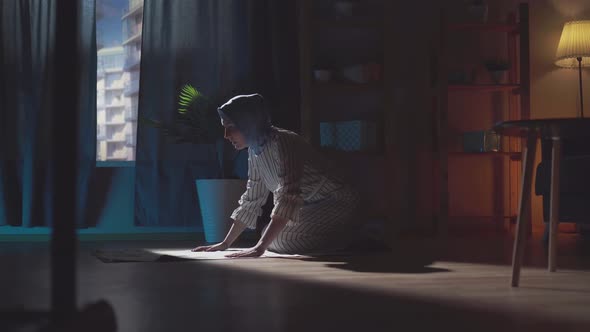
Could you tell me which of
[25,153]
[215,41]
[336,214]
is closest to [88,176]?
[25,153]

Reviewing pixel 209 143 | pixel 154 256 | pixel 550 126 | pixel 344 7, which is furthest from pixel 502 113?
pixel 550 126

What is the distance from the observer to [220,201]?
355 centimetres

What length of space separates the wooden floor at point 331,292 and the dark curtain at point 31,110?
3.37 ft

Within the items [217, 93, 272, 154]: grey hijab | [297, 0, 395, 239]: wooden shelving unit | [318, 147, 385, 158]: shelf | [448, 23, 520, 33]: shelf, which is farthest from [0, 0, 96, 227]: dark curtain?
[448, 23, 520, 33]: shelf

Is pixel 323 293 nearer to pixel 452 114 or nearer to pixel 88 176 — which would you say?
pixel 88 176

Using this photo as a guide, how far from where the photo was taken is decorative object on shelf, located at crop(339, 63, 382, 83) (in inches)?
154

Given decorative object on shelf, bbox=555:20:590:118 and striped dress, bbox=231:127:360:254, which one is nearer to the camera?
striped dress, bbox=231:127:360:254

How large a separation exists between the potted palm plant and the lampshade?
2128 mm

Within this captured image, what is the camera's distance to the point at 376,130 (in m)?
3.93

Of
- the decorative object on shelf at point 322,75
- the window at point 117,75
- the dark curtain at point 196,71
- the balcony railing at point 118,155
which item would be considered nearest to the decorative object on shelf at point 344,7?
the dark curtain at point 196,71

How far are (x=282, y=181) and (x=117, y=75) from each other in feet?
6.64

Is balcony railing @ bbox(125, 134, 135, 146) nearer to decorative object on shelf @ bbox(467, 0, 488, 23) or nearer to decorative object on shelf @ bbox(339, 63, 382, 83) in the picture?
decorative object on shelf @ bbox(339, 63, 382, 83)

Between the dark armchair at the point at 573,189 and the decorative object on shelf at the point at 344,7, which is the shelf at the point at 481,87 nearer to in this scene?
the decorative object on shelf at the point at 344,7

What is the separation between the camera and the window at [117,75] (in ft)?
13.5
